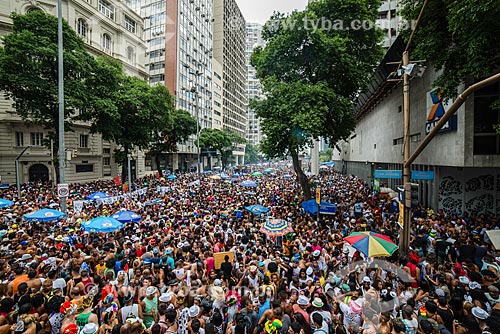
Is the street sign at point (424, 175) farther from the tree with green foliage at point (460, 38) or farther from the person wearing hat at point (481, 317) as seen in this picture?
the person wearing hat at point (481, 317)

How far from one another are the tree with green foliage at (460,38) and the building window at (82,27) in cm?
3620

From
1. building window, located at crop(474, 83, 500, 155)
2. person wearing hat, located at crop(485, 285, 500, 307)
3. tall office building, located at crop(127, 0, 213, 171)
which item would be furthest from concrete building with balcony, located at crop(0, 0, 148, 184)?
building window, located at crop(474, 83, 500, 155)

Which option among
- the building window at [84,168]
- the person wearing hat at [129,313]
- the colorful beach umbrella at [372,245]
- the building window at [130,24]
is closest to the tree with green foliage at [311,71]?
the colorful beach umbrella at [372,245]

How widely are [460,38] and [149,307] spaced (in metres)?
13.0

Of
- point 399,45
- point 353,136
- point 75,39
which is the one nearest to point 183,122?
point 75,39

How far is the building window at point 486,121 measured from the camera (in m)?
11.1

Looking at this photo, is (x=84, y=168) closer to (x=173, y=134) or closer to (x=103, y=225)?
(x=173, y=134)

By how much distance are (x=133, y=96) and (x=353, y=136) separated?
3018cm

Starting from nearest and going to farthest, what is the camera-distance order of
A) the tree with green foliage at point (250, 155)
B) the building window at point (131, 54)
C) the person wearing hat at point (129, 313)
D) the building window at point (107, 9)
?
1. the person wearing hat at point (129, 313)
2. the building window at point (107, 9)
3. the building window at point (131, 54)
4. the tree with green foliage at point (250, 155)

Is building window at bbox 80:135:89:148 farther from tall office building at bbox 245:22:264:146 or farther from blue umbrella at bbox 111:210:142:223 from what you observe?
tall office building at bbox 245:22:264:146

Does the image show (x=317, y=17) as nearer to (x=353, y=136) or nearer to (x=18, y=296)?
(x=18, y=296)

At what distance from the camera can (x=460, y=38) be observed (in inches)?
364

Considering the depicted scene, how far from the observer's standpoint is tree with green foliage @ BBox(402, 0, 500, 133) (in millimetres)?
7625

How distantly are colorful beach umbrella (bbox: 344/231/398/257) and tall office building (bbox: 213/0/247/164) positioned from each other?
74.6 m
